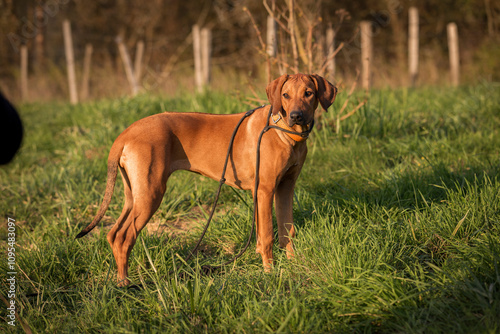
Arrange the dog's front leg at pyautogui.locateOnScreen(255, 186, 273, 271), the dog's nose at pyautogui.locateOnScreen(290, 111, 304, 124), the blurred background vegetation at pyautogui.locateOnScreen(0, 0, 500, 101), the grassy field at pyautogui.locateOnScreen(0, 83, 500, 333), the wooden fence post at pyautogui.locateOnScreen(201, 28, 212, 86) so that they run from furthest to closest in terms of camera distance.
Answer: the blurred background vegetation at pyautogui.locateOnScreen(0, 0, 500, 101) → the wooden fence post at pyautogui.locateOnScreen(201, 28, 212, 86) → the dog's front leg at pyautogui.locateOnScreen(255, 186, 273, 271) → the dog's nose at pyautogui.locateOnScreen(290, 111, 304, 124) → the grassy field at pyautogui.locateOnScreen(0, 83, 500, 333)

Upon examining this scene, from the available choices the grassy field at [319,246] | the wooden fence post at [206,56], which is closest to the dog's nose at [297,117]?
the grassy field at [319,246]

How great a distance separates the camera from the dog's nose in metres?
2.85

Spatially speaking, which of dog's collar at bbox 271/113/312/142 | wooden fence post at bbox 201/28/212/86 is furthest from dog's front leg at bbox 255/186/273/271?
wooden fence post at bbox 201/28/212/86

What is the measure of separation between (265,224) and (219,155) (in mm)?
655

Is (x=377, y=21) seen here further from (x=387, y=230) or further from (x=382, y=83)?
(x=387, y=230)

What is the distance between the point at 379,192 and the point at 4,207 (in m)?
4.02

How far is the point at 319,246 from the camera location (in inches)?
122

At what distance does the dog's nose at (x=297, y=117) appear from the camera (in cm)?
285

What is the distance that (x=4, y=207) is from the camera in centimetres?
464

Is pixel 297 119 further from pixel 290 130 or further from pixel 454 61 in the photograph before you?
pixel 454 61

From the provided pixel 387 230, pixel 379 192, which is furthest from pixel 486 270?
pixel 379 192

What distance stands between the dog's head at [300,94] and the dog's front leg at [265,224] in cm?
60

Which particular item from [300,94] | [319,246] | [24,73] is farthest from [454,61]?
[24,73]

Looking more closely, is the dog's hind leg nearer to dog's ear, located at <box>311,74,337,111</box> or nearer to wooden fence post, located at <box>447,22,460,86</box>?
dog's ear, located at <box>311,74,337,111</box>
